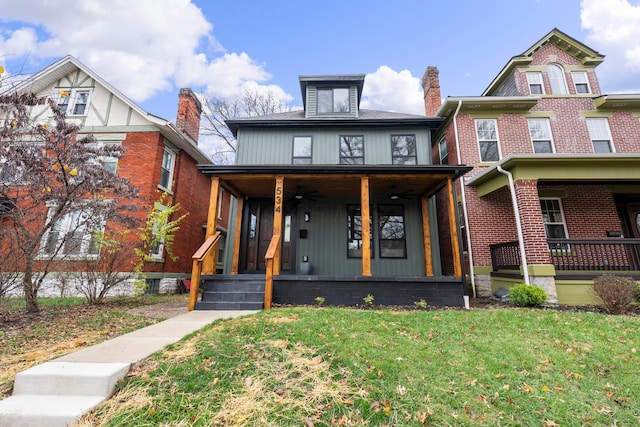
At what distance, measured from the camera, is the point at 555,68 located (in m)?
10.5

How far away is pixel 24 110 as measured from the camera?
5566mm

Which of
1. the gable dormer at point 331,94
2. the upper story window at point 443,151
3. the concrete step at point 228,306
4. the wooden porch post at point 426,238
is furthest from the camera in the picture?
the upper story window at point 443,151

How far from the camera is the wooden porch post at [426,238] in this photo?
7.93 m

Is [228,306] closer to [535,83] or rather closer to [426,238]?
[426,238]

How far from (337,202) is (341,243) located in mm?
1377

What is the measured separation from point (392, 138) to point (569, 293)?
653cm

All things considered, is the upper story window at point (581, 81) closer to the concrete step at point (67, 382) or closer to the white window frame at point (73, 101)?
the concrete step at point (67, 382)

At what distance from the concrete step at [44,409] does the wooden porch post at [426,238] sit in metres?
7.55

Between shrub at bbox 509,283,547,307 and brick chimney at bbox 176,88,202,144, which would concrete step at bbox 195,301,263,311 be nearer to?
shrub at bbox 509,283,547,307

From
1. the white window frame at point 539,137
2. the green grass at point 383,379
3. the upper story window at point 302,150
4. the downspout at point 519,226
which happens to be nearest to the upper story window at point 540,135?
the white window frame at point 539,137

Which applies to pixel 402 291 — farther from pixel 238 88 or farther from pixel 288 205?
pixel 238 88

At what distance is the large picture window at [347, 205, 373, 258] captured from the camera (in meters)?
8.76

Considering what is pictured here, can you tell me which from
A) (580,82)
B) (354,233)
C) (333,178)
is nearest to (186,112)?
(333,178)

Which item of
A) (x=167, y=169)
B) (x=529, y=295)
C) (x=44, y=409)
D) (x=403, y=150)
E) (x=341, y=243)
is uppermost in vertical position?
(x=403, y=150)
